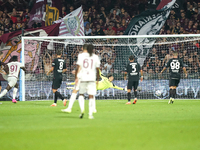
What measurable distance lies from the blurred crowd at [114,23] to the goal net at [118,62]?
5cm

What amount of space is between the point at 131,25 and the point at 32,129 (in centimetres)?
1429

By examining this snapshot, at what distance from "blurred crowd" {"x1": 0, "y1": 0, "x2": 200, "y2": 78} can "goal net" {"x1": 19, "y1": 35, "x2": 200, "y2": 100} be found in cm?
5

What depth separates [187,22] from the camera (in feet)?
69.0

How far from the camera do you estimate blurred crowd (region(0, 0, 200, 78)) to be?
17.6m

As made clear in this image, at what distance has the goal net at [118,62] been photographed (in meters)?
16.9

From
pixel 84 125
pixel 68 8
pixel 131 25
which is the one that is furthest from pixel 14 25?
pixel 84 125

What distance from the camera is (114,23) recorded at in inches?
834

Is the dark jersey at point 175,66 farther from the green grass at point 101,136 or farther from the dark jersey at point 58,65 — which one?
the green grass at point 101,136

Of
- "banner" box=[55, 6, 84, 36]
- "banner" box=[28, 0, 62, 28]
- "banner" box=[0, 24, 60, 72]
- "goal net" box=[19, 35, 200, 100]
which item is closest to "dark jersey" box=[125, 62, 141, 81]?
"goal net" box=[19, 35, 200, 100]

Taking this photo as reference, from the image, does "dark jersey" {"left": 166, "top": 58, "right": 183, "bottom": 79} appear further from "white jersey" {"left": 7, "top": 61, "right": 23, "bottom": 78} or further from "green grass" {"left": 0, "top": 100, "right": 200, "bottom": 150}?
"green grass" {"left": 0, "top": 100, "right": 200, "bottom": 150}

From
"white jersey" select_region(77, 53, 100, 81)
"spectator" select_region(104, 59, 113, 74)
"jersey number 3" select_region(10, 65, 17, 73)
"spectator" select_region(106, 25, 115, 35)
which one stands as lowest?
"white jersey" select_region(77, 53, 100, 81)

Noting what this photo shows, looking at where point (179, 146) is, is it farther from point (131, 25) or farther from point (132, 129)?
point (131, 25)

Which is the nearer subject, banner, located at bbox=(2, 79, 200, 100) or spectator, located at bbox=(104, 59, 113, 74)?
banner, located at bbox=(2, 79, 200, 100)

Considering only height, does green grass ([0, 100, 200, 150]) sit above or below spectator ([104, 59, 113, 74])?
below
